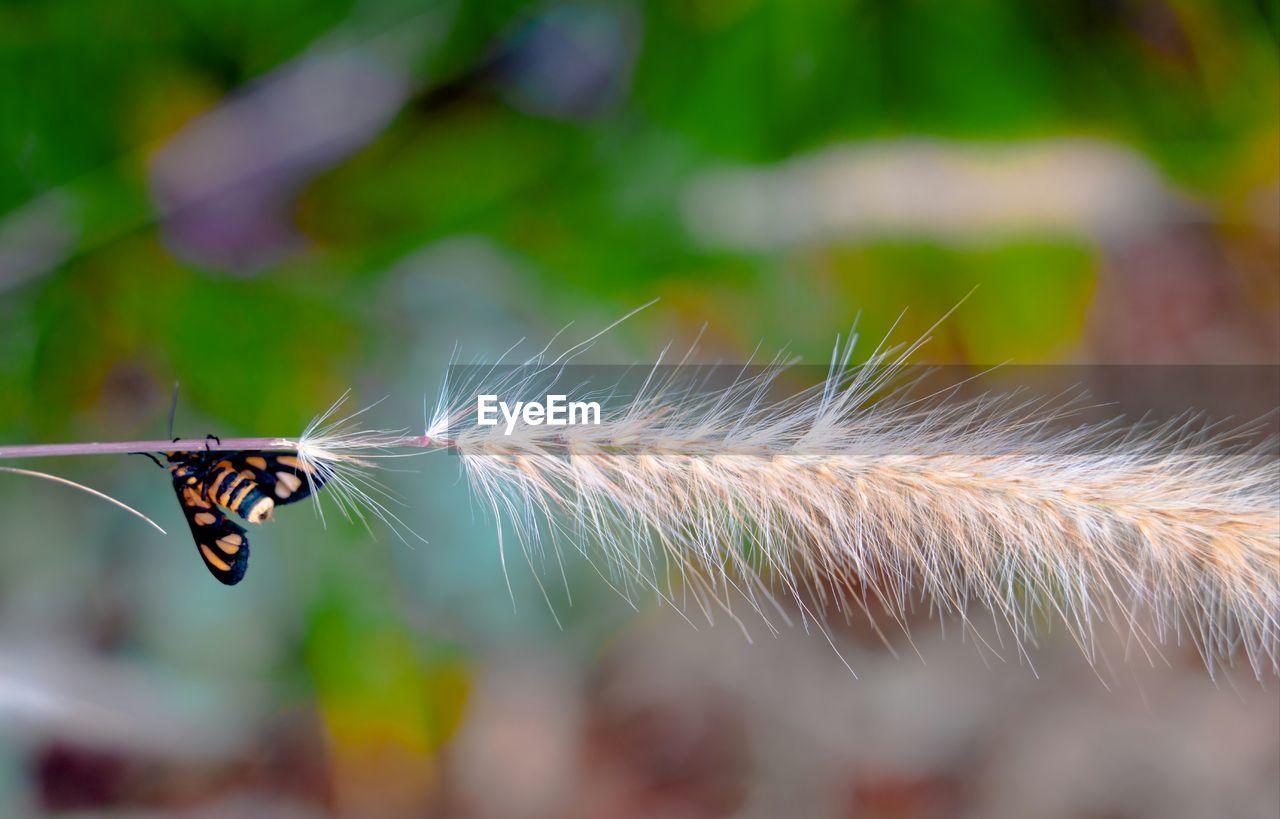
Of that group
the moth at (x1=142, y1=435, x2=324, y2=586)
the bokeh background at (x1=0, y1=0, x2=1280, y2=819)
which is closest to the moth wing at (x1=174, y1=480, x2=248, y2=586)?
the moth at (x1=142, y1=435, x2=324, y2=586)

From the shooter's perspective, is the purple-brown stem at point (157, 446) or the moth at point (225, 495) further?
the moth at point (225, 495)

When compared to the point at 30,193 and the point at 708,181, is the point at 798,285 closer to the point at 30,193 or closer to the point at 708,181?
the point at 708,181

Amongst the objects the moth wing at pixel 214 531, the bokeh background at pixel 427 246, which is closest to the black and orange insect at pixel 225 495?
the moth wing at pixel 214 531

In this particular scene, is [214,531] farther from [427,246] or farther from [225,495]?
[427,246]

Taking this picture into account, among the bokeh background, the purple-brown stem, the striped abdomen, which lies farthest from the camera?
the bokeh background

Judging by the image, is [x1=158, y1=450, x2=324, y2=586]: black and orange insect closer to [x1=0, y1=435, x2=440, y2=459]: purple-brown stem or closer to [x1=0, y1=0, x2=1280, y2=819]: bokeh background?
[x1=0, y1=435, x2=440, y2=459]: purple-brown stem

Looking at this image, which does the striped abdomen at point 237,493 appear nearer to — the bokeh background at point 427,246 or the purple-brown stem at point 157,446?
the purple-brown stem at point 157,446
